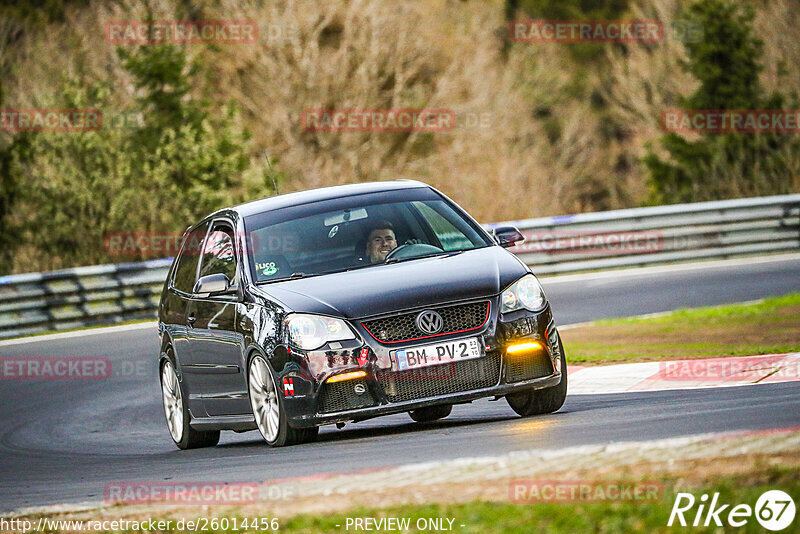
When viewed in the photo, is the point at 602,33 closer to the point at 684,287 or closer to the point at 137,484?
the point at 684,287

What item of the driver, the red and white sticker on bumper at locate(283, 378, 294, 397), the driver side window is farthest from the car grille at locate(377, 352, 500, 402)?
the driver side window

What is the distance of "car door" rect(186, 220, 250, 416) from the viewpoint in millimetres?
9531

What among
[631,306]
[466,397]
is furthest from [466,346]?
[631,306]

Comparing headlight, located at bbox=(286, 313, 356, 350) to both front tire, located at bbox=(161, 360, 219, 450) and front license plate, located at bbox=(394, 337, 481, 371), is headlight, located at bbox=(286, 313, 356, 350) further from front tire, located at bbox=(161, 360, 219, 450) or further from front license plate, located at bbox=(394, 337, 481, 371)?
front tire, located at bbox=(161, 360, 219, 450)

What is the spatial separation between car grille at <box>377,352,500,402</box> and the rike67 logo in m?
3.41

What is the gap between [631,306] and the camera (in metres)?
18.2

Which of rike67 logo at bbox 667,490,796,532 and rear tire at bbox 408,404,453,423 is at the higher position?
rike67 logo at bbox 667,490,796,532

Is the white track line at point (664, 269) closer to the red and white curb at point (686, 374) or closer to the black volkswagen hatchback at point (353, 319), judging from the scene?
the red and white curb at point (686, 374)

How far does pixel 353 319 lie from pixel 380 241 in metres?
1.30

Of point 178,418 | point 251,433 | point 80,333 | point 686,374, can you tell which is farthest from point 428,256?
point 80,333

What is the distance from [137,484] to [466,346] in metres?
2.11

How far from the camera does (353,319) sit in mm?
8508

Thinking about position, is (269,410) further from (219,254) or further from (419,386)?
(219,254)

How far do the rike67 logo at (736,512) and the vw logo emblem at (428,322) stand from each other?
3.43 meters
